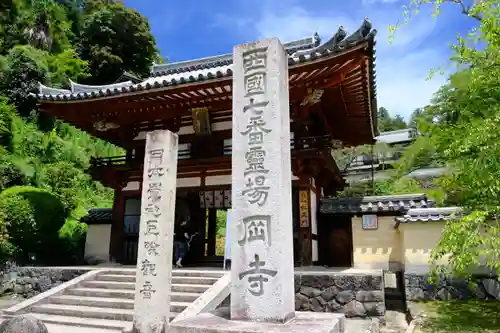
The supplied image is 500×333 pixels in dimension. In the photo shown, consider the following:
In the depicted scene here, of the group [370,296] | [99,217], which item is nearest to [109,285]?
[99,217]

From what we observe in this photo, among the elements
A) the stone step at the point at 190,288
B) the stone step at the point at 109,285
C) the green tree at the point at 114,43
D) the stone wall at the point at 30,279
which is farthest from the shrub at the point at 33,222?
the green tree at the point at 114,43

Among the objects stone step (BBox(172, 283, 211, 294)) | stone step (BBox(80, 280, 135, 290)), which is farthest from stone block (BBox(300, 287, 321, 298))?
stone step (BBox(80, 280, 135, 290))

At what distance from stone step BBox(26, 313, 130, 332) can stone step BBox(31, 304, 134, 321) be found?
0.34 ft

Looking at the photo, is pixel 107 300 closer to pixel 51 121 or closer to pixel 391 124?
pixel 51 121

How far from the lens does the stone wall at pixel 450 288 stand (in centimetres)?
807

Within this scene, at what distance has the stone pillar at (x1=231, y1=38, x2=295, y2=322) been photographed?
4.03 metres

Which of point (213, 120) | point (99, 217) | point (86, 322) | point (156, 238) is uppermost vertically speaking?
point (213, 120)

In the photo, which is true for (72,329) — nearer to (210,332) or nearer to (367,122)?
(210,332)

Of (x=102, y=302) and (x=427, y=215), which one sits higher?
(x=427, y=215)

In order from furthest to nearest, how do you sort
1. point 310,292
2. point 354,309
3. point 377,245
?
1. point 377,245
2. point 310,292
3. point 354,309

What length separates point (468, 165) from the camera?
5609 millimetres

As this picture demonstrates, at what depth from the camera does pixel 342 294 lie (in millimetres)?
7730

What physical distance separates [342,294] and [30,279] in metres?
8.28

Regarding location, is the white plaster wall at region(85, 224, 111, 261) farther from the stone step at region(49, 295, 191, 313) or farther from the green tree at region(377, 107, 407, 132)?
the green tree at region(377, 107, 407, 132)
